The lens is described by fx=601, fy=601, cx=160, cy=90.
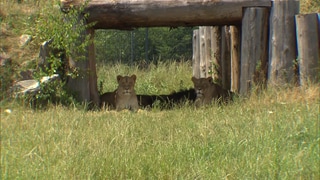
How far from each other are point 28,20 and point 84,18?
1.74m

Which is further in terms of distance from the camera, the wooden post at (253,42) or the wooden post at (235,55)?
the wooden post at (235,55)

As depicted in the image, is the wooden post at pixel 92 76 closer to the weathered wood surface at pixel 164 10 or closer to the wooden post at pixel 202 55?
the weathered wood surface at pixel 164 10

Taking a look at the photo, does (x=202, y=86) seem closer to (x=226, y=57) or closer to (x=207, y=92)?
(x=207, y=92)

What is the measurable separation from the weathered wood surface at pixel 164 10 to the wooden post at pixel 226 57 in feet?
11.0

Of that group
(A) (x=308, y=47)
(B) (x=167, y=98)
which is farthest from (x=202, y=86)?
(A) (x=308, y=47)

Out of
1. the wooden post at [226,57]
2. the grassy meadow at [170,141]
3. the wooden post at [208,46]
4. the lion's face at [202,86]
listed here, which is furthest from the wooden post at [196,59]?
the grassy meadow at [170,141]

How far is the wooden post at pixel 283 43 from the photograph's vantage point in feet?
34.6

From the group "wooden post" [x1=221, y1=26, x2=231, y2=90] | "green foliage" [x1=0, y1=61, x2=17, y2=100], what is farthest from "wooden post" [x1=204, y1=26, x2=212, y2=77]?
"green foliage" [x1=0, y1=61, x2=17, y2=100]

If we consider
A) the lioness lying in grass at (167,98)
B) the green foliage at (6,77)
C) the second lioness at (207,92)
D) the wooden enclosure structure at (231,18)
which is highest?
the wooden enclosure structure at (231,18)

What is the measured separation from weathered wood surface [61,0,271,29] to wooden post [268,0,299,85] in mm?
347

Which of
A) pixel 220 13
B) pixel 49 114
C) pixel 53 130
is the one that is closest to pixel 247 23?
pixel 220 13

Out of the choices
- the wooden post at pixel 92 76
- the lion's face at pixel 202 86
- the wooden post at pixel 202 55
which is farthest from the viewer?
the wooden post at pixel 202 55

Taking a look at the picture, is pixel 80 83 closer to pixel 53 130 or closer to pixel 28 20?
pixel 28 20

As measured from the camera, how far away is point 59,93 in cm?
1031
